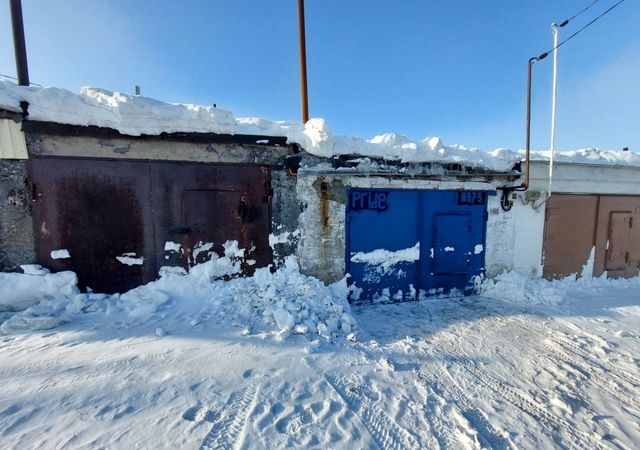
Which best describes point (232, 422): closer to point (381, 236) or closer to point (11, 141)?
point (381, 236)

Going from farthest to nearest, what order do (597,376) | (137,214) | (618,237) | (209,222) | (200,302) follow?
(618,237) < (209,222) < (137,214) < (200,302) < (597,376)

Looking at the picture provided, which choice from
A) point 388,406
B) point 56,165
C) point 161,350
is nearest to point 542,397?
point 388,406

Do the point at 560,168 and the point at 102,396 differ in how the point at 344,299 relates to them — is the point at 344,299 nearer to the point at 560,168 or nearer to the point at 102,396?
the point at 102,396

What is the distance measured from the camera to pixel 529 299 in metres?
4.92

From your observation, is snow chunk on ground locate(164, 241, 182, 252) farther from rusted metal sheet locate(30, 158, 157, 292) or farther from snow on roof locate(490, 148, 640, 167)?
snow on roof locate(490, 148, 640, 167)

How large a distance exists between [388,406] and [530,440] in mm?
977

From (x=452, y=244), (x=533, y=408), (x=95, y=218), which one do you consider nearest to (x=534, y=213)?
(x=452, y=244)

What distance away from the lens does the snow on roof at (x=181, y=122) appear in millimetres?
3445

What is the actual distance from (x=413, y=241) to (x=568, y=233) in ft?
12.4

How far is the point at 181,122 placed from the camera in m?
3.75

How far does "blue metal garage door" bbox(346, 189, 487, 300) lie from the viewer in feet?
15.1

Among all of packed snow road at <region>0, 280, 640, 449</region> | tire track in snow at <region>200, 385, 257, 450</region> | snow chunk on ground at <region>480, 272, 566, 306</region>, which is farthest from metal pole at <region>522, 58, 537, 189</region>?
tire track in snow at <region>200, 385, 257, 450</region>

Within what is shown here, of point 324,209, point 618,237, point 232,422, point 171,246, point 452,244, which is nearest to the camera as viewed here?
point 232,422

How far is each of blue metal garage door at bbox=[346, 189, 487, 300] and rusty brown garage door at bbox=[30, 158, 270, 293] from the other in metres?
1.53
